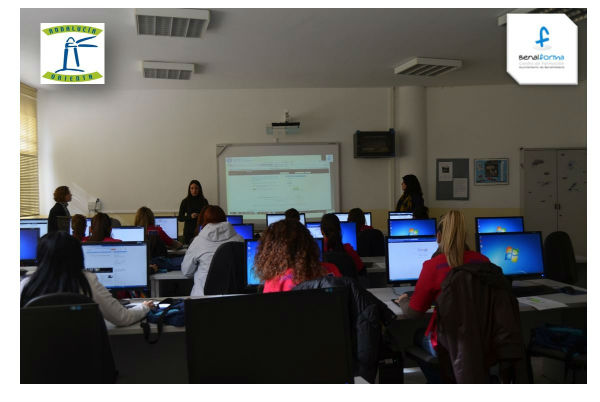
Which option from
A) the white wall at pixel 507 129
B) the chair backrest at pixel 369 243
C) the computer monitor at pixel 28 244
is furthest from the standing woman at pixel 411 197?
the computer monitor at pixel 28 244

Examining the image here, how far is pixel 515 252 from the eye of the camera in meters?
3.53

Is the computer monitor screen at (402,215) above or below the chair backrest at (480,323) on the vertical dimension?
above

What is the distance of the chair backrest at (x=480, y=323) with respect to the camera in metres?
2.12

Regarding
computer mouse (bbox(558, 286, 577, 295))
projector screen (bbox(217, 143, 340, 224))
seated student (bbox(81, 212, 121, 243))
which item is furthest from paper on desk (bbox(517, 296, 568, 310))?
projector screen (bbox(217, 143, 340, 224))

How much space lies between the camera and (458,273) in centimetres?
216

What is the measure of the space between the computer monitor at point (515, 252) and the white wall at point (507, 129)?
16.2 feet

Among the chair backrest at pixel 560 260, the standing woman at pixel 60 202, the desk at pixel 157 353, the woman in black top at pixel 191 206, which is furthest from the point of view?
the woman in black top at pixel 191 206

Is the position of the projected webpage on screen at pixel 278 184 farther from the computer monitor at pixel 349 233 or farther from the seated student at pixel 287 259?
the seated student at pixel 287 259

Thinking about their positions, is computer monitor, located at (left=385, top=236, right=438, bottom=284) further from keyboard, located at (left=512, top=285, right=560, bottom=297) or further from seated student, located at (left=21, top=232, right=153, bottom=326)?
seated student, located at (left=21, top=232, right=153, bottom=326)

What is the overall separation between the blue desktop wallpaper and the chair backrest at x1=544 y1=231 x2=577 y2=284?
0.72 m

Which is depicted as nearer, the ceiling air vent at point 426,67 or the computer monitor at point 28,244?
the computer monitor at point 28,244

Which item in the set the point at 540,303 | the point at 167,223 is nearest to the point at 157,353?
the point at 540,303
